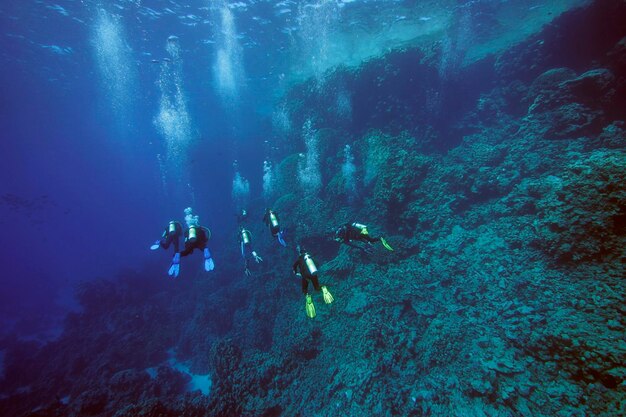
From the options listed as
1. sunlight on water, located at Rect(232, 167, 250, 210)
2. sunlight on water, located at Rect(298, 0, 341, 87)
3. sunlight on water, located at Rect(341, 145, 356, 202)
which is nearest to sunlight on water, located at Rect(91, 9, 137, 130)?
sunlight on water, located at Rect(298, 0, 341, 87)

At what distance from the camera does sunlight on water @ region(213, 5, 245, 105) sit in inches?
763

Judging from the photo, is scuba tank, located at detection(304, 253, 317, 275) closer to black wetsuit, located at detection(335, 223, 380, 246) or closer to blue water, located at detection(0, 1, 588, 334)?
black wetsuit, located at detection(335, 223, 380, 246)

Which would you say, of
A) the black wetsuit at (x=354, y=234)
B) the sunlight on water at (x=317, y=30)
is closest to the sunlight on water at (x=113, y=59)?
the sunlight on water at (x=317, y=30)

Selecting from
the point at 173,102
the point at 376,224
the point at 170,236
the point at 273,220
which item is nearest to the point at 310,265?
the point at 273,220

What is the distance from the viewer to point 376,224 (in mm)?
11367

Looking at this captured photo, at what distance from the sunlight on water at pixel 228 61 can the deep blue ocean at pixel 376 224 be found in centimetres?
23

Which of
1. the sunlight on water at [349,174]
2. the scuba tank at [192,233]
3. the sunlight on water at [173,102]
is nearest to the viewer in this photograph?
the scuba tank at [192,233]

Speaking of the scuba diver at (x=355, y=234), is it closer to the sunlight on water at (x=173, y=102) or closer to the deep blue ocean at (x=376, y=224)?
the deep blue ocean at (x=376, y=224)

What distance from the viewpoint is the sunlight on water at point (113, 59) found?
19000 mm

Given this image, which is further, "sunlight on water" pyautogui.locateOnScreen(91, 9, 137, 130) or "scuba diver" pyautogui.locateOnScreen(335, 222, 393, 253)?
"sunlight on water" pyautogui.locateOnScreen(91, 9, 137, 130)

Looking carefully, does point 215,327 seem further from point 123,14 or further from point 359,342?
point 123,14

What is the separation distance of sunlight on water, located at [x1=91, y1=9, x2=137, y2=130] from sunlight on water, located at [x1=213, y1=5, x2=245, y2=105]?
689 centimetres

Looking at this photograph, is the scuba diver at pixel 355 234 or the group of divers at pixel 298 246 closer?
the group of divers at pixel 298 246

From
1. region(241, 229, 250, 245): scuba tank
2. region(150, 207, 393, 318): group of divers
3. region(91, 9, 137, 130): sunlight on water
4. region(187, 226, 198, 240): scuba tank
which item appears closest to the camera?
region(150, 207, 393, 318): group of divers
